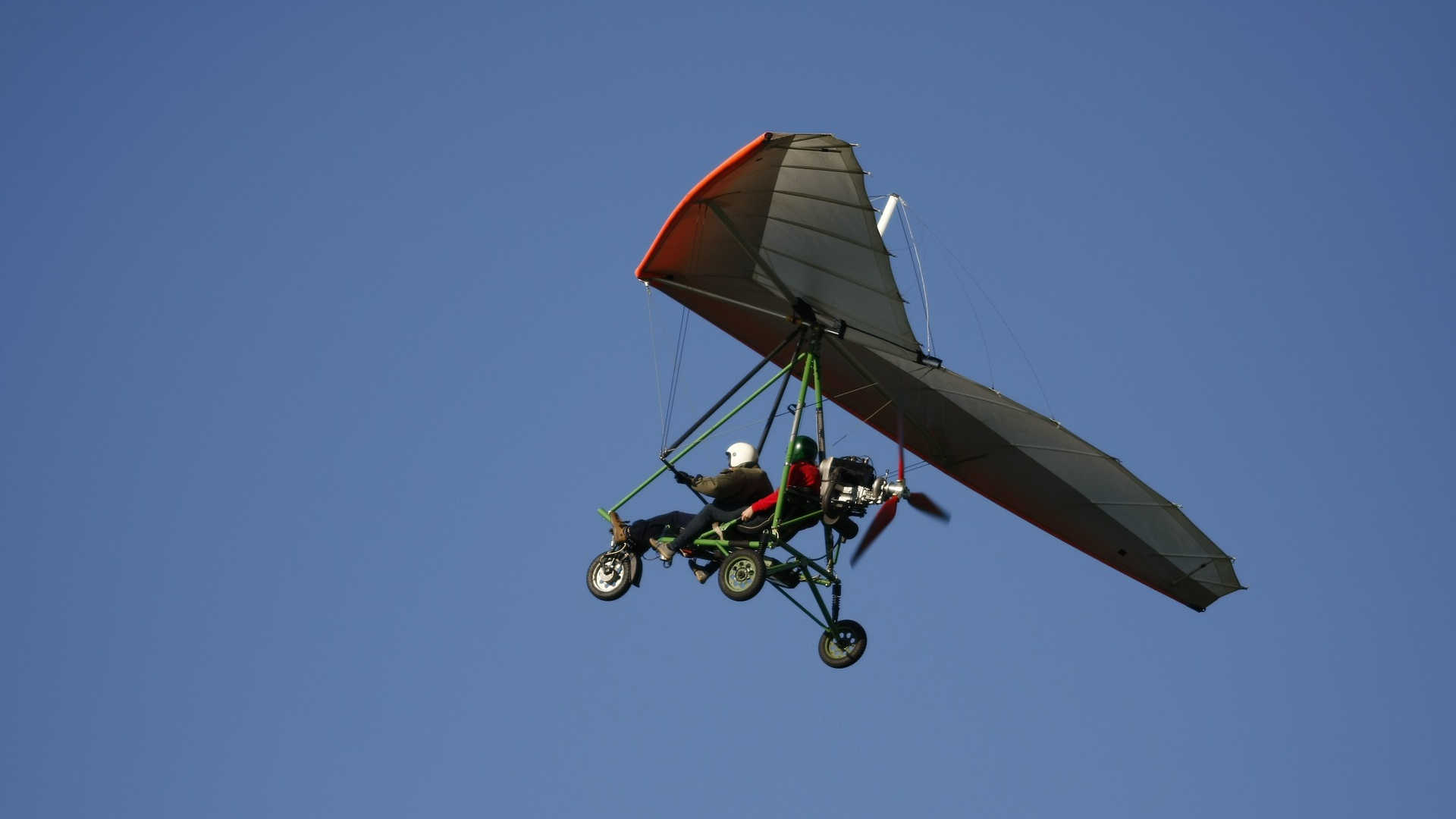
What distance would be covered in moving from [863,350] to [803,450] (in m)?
2.73

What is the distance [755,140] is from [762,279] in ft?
10.7

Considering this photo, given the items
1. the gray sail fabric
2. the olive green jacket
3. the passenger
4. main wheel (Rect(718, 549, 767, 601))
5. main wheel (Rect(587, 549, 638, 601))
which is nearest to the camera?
the gray sail fabric

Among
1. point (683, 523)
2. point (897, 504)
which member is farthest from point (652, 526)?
point (897, 504)

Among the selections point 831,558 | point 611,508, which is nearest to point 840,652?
point 831,558

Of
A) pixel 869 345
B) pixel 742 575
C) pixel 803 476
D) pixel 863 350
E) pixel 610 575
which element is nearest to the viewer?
pixel 742 575

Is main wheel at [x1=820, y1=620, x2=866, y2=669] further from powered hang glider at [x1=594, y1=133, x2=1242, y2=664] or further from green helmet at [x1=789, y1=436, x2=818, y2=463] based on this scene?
green helmet at [x1=789, y1=436, x2=818, y2=463]

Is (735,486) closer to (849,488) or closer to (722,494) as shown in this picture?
(722,494)

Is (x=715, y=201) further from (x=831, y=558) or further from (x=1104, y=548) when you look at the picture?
(x=1104, y=548)

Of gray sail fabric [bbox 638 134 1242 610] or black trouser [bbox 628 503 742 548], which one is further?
black trouser [bbox 628 503 742 548]

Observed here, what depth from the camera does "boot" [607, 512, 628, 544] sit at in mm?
26203

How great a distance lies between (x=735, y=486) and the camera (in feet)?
83.7

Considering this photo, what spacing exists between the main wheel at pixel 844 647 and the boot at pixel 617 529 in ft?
9.15

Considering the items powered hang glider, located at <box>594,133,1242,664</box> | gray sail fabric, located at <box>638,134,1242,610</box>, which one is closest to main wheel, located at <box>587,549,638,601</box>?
powered hang glider, located at <box>594,133,1242,664</box>

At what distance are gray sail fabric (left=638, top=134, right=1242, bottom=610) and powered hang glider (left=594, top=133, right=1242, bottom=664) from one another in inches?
0.9
